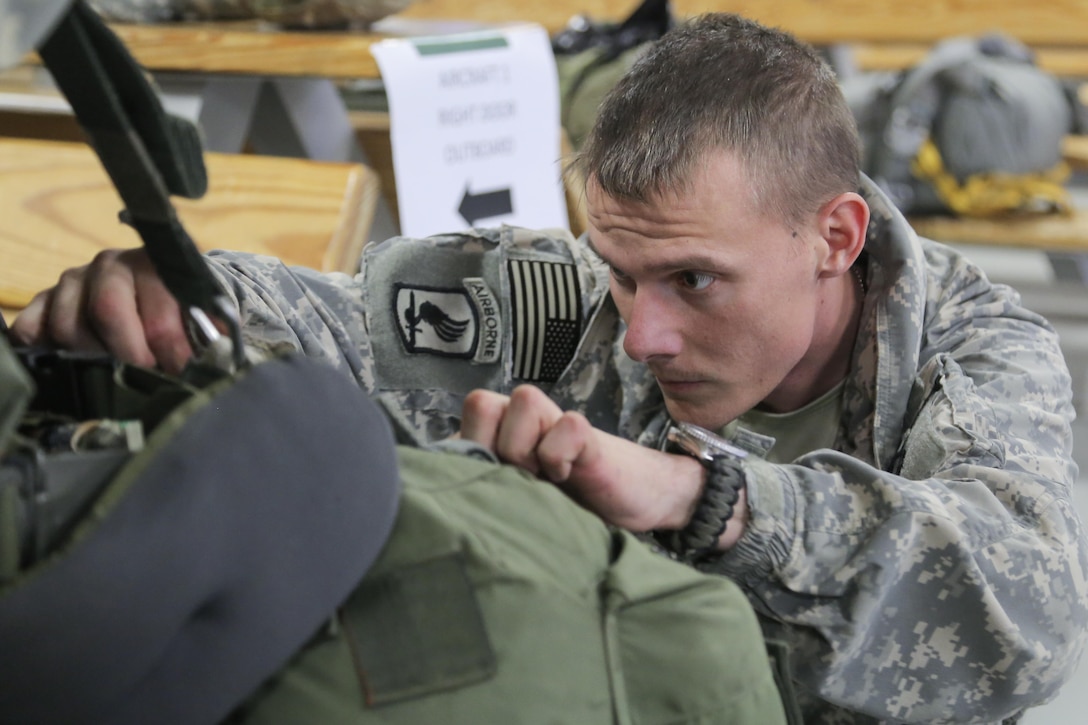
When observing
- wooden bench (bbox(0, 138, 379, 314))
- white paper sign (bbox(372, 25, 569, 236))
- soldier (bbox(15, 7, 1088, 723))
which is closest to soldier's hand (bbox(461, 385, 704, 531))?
soldier (bbox(15, 7, 1088, 723))

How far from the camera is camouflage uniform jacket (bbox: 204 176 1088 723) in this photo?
32.2 inches

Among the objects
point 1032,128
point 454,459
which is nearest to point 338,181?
point 454,459

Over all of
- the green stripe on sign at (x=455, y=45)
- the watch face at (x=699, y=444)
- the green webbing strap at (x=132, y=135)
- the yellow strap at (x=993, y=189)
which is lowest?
the yellow strap at (x=993, y=189)

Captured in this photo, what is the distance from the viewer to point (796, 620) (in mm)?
825

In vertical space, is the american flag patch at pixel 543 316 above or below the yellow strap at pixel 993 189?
above

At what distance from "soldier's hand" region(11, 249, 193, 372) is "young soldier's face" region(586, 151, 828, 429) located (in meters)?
0.42

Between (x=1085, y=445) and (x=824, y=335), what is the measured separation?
183 centimetres

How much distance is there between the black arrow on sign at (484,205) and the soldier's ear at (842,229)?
849 millimetres

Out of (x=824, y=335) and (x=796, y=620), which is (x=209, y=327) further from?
(x=824, y=335)

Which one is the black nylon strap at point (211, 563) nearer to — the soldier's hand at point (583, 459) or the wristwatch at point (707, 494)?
the soldier's hand at point (583, 459)

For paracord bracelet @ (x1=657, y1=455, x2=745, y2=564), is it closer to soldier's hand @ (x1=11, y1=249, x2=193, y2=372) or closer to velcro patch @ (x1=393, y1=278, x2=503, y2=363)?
soldier's hand @ (x1=11, y1=249, x2=193, y2=372)

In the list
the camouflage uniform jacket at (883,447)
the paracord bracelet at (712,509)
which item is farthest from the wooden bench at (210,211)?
the paracord bracelet at (712,509)

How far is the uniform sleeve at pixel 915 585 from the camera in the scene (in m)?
0.81

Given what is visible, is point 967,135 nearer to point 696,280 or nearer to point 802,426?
point 802,426
